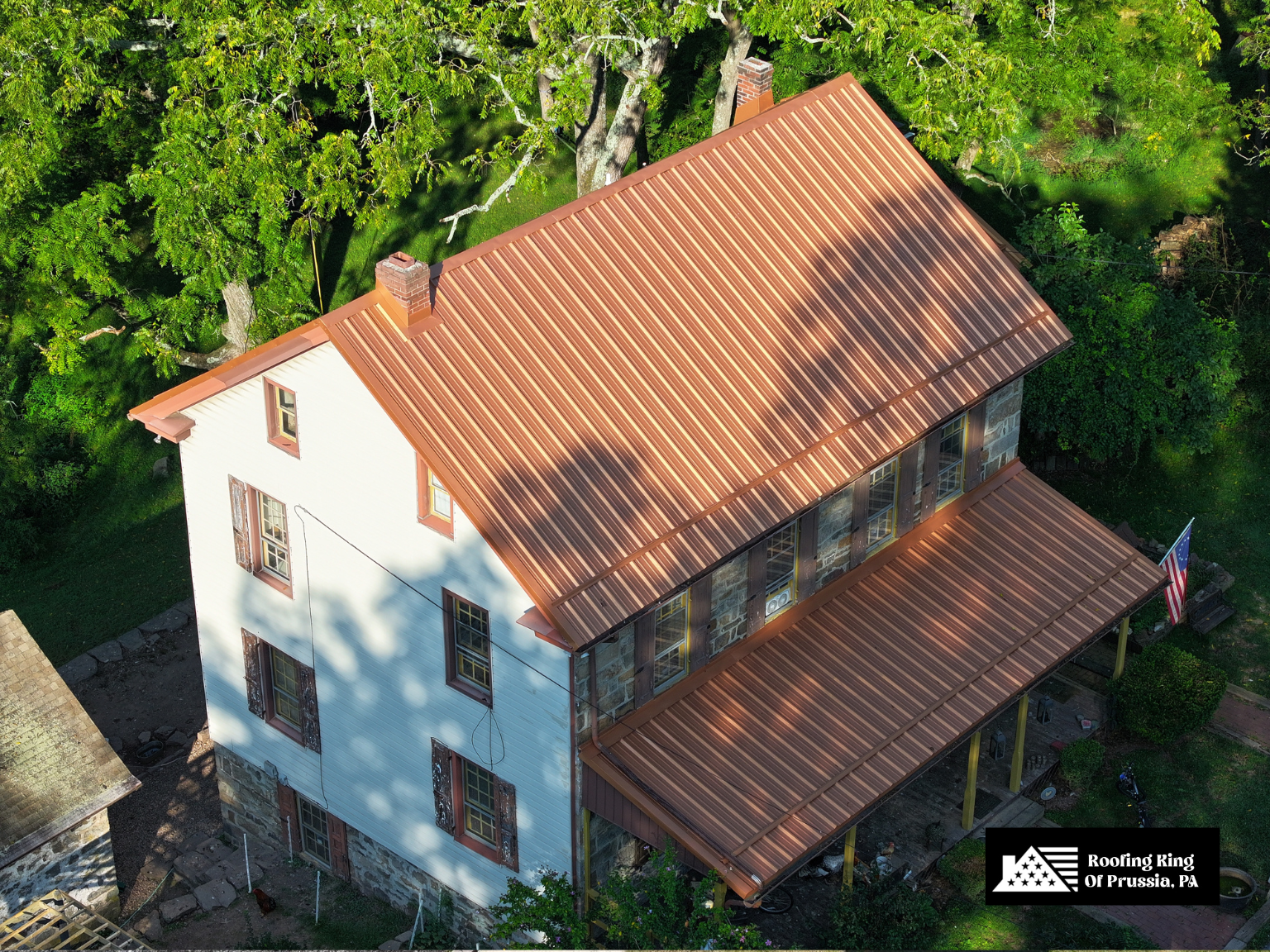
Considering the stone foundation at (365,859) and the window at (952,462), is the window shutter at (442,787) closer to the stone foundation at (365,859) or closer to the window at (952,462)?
the stone foundation at (365,859)

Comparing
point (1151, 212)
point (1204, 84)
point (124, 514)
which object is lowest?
point (124, 514)

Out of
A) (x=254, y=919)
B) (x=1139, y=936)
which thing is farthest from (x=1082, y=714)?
(x=254, y=919)

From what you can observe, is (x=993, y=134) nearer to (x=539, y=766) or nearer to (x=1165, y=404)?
(x=1165, y=404)

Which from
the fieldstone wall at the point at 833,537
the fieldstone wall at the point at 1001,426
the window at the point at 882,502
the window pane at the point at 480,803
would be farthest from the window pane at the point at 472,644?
the fieldstone wall at the point at 1001,426

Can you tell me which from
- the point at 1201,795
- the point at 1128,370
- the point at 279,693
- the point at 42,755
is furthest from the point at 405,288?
the point at 1128,370

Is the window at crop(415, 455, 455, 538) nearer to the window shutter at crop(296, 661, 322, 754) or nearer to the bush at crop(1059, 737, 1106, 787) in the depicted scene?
the window shutter at crop(296, 661, 322, 754)

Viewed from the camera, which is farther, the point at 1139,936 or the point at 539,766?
the point at 1139,936
